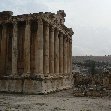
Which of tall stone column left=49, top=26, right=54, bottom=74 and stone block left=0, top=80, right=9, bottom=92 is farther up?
tall stone column left=49, top=26, right=54, bottom=74

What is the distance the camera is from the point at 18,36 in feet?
103

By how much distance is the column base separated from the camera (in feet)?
90.3

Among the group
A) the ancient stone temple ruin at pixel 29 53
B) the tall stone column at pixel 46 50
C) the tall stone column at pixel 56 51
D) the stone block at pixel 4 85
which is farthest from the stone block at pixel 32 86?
the tall stone column at pixel 56 51

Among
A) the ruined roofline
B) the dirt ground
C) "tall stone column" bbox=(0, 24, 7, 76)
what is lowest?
the dirt ground

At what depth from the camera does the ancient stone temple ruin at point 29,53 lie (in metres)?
28.4

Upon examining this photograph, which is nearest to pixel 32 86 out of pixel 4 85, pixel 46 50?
pixel 4 85

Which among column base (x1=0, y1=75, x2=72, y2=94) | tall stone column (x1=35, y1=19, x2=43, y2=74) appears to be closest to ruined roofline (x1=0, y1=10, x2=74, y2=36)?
tall stone column (x1=35, y1=19, x2=43, y2=74)

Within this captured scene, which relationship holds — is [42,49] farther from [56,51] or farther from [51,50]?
[56,51]

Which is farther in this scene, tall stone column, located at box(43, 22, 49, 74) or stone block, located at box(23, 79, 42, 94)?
tall stone column, located at box(43, 22, 49, 74)

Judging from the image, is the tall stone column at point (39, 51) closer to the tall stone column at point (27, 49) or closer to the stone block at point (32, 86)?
the tall stone column at point (27, 49)

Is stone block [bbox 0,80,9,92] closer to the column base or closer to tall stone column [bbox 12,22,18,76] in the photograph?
the column base

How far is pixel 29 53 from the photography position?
2952cm

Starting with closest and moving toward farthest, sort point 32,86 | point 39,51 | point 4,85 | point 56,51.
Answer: point 32,86 → point 39,51 → point 4,85 → point 56,51

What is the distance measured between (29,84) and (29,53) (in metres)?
3.54
